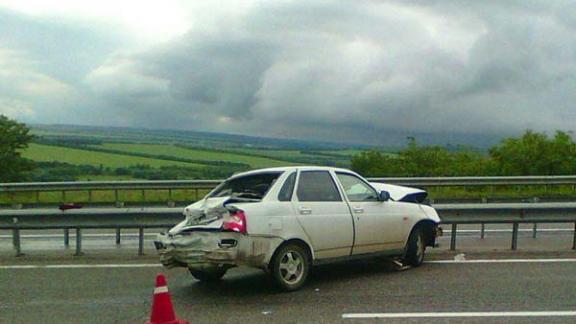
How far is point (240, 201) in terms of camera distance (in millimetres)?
7391

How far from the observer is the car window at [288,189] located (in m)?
7.55

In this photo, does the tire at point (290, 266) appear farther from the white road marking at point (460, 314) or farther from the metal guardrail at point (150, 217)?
the metal guardrail at point (150, 217)

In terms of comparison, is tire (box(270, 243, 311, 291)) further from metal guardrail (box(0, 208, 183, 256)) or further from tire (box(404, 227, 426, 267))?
metal guardrail (box(0, 208, 183, 256))

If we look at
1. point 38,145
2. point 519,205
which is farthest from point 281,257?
point 38,145

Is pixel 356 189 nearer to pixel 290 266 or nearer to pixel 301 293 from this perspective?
pixel 290 266

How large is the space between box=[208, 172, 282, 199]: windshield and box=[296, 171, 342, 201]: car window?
0.38 m

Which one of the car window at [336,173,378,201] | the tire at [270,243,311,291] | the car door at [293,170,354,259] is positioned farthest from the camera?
the car window at [336,173,378,201]

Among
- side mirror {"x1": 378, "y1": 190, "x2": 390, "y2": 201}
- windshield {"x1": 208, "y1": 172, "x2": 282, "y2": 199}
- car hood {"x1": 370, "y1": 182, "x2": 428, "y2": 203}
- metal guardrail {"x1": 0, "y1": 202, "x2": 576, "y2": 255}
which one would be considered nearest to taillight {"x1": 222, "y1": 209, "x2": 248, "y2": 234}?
windshield {"x1": 208, "y1": 172, "x2": 282, "y2": 199}

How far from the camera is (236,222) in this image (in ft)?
23.1

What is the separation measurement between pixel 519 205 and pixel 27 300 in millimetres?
8359

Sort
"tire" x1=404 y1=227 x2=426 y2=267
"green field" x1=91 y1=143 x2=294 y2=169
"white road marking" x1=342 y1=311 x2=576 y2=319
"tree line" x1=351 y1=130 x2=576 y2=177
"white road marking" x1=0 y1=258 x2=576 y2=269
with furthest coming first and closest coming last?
"tree line" x1=351 y1=130 x2=576 y2=177 < "green field" x1=91 y1=143 x2=294 y2=169 < "white road marking" x1=0 y1=258 x2=576 y2=269 < "tire" x1=404 y1=227 x2=426 y2=267 < "white road marking" x1=342 y1=311 x2=576 y2=319

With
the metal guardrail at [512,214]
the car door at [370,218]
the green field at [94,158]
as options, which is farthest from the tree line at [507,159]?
the car door at [370,218]

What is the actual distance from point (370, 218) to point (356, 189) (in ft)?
1.57

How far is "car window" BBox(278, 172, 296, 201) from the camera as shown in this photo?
7.55m
